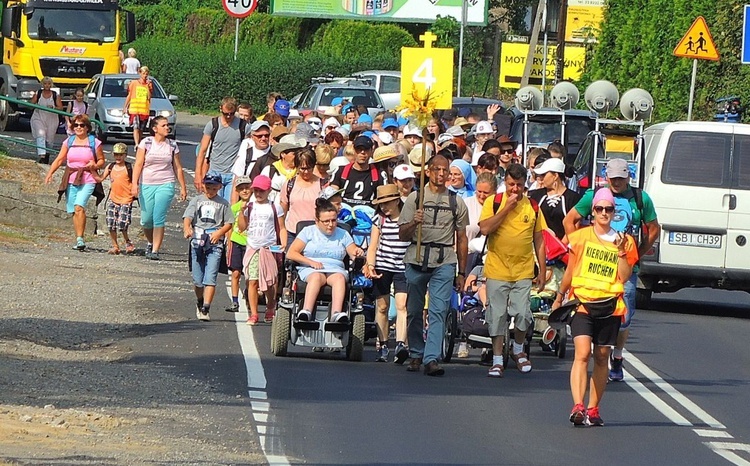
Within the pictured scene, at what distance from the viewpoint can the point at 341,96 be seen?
33.6m

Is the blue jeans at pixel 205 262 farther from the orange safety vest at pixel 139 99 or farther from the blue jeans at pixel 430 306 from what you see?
the orange safety vest at pixel 139 99

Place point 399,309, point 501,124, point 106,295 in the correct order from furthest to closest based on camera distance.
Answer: point 501,124
point 106,295
point 399,309

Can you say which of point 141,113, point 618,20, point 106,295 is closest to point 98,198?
point 106,295

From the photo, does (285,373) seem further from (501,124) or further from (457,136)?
(501,124)

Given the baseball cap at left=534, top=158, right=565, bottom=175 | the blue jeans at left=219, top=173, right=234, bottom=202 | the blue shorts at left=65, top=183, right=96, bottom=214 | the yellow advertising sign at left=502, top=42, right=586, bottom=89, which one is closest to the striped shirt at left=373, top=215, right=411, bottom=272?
the baseball cap at left=534, top=158, right=565, bottom=175

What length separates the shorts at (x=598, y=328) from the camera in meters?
11.8

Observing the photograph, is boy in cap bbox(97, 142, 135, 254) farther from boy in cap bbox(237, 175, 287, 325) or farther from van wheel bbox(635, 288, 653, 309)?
van wheel bbox(635, 288, 653, 309)

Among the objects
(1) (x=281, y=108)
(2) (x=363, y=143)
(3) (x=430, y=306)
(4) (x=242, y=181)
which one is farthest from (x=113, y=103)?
(3) (x=430, y=306)

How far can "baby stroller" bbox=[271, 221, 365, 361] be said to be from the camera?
45.7 ft

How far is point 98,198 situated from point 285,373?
1014 centimetres

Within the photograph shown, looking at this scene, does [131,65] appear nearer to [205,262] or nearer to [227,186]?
[227,186]

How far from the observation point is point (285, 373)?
13.3 metres

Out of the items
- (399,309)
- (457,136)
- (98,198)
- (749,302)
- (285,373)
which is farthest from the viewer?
(98,198)

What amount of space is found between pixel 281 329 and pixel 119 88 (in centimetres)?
2519
